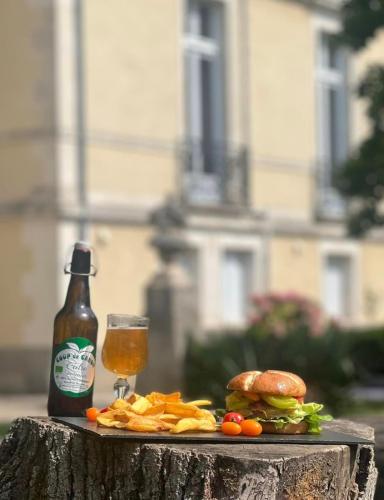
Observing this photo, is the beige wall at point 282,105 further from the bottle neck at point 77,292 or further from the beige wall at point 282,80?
the bottle neck at point 77,292

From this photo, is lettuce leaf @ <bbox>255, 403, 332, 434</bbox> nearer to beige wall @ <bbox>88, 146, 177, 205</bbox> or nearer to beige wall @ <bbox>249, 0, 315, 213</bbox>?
beige wall @ <bbox>88, 146, 177, 205</bbox>

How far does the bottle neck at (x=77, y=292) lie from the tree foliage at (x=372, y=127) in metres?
10.1

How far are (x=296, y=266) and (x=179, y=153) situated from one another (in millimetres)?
3102

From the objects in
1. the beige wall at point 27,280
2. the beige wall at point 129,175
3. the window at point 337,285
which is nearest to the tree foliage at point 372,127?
the beige wall at point 129,175

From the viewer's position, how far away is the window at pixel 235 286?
65.7ft

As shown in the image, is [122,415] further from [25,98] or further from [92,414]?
[25,98]

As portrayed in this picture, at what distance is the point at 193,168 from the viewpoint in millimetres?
19625

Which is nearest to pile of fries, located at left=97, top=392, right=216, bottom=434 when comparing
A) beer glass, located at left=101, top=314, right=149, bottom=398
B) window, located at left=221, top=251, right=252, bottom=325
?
beer glass, located at left=101, top=314, right=149, bottom=398

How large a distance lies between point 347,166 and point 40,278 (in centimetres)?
413

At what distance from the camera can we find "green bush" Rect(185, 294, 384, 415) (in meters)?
13.4

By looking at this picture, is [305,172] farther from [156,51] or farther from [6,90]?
[6,90]

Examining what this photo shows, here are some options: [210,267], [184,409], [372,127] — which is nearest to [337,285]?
[210,267]

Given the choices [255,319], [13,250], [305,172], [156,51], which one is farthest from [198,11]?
[255,319]

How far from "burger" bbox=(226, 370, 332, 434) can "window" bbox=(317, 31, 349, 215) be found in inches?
673
